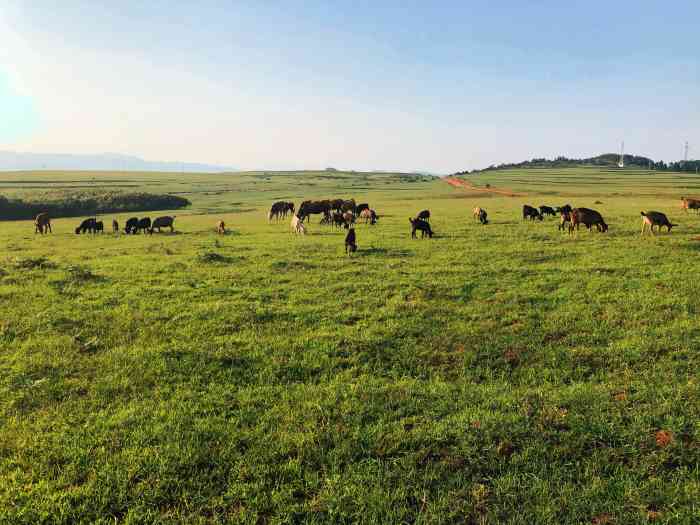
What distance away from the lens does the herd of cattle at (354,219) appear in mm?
23453

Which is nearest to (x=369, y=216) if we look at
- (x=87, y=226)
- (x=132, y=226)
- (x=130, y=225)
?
(x=132, y=226)

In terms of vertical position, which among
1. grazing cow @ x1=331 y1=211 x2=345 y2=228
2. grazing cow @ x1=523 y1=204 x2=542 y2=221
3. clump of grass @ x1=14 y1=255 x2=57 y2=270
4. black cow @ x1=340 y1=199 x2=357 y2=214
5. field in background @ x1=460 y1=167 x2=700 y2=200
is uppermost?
field in background @ x1=460 y1=167 x2=700 y2=200

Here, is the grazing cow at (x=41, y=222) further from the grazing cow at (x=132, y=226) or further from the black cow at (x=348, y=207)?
the black cow at (x=348, y=207)

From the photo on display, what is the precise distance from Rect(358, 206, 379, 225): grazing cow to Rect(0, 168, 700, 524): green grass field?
1755 cm

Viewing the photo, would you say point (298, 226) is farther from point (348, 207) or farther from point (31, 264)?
point (31, 264)

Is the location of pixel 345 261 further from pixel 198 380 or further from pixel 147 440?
pixel 147 440

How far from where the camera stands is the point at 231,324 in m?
10.8

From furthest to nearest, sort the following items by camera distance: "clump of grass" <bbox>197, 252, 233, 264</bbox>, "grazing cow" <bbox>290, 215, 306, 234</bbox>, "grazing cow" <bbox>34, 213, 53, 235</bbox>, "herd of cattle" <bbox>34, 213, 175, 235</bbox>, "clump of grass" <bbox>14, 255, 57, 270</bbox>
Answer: "grazing cow" <bbox>34, 213, 53, 235</bbox> → "herd of cattle" <bbox>34, 213, 175, 235</bbox> → "grazing cow" <bbox>290, 215, 306, 234</bbox> → "clump of grass" <bbox>197, 252, 233, 264</bbox> → "clump of grass" <bbox>14, 255, 57, 270</bbox>

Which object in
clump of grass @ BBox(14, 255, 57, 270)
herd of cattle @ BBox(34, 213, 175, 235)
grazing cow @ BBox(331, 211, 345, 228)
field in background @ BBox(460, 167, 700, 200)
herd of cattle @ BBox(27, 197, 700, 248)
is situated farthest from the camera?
field in background @ BBox(460, 167, 700, 200)

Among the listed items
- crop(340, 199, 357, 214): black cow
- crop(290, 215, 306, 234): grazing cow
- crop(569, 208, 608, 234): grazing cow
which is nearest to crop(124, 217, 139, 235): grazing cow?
crop(290, 215, 306, 234): grazing cow

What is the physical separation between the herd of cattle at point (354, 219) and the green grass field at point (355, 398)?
9217mm

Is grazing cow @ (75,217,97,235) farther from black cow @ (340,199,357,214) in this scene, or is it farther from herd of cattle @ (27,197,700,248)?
black cow @ (340,199,357,214)

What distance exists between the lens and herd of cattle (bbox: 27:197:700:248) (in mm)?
23453

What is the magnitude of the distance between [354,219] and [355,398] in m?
25.1
